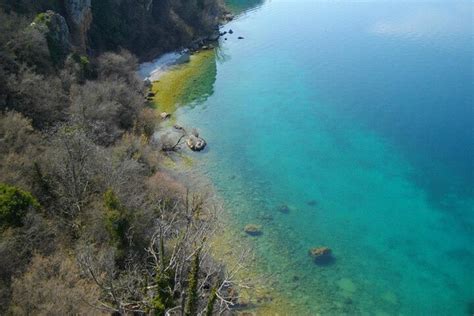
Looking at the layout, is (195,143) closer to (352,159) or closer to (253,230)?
(253,230)

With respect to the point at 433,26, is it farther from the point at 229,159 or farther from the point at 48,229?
the point at 48,229

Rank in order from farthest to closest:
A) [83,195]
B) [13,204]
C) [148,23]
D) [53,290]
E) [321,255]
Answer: [148,23]
[321,255]
[83,195]
[13,204]
[53,290]

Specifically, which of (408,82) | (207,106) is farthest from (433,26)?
(207,106)

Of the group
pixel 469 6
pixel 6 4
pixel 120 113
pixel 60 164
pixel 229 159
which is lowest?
pixel 469 6

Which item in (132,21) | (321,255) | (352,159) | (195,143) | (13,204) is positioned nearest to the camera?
(13,204)

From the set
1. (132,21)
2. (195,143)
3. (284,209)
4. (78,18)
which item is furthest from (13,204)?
(132,21)

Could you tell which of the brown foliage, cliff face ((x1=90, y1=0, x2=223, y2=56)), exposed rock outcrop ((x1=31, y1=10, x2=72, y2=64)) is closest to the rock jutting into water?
the brown foliage

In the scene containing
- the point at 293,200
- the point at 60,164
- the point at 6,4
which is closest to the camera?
the point at 60,164
